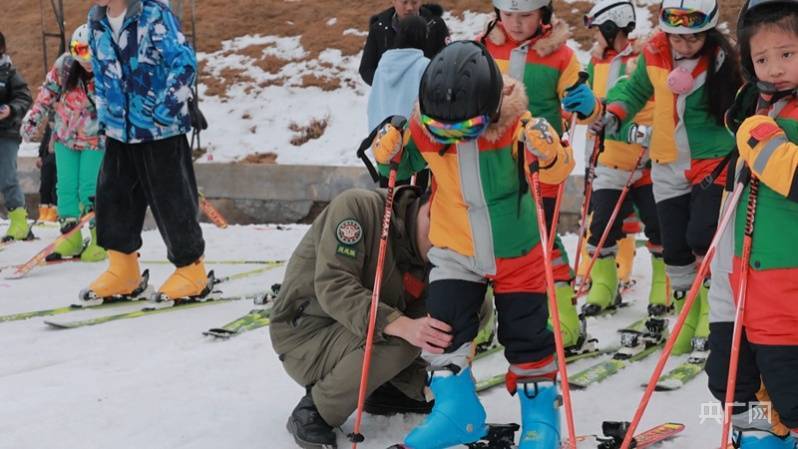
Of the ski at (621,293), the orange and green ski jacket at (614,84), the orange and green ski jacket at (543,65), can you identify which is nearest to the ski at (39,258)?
the ski at (621,293)

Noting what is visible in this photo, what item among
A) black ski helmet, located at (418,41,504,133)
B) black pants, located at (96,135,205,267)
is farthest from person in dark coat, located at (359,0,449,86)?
black ski helmet, located at (418,41,504,133)

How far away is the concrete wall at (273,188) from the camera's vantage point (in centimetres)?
1275

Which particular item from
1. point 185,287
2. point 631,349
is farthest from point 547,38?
point 185,287

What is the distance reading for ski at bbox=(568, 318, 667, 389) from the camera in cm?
440

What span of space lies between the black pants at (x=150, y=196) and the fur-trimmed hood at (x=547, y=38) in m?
2.43

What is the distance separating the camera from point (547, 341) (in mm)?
3320

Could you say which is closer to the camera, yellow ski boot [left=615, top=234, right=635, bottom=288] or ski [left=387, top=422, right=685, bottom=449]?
ski [left=387, top=422, right=685, bottom=449]

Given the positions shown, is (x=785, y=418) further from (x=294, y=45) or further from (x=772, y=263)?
(x=294, y=45)

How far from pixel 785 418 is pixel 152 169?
436cm

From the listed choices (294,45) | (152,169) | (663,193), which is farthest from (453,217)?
(294,45)

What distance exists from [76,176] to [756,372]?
6.38 m

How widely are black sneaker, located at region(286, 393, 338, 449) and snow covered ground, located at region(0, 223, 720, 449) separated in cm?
9

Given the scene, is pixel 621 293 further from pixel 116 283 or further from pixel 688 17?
pixel 116 283

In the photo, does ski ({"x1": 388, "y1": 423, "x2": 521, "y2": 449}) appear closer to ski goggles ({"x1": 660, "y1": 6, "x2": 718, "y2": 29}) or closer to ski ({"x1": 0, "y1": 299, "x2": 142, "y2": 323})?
ski goggles ({"x1": 660, "y1": 6, "x2": 718, "y2": 29})
